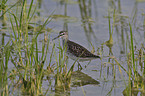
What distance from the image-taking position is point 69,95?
587 cm

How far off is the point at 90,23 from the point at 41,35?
2033 millimetres

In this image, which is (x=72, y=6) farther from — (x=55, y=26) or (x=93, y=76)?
(x=93, y=76)

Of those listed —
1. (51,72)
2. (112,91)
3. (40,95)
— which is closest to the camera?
(40,95)

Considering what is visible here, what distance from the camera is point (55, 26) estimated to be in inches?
412

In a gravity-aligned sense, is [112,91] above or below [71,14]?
A: below

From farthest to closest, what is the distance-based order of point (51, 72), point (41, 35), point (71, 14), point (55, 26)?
point (71, 14) < point (55, 26) < point (41, 35) < point (51, 72)

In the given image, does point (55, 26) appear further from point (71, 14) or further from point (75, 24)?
point (71, 14)

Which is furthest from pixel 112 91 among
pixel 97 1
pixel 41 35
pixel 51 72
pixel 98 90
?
pixel 97 1

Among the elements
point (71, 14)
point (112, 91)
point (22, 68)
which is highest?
point (71, 14)

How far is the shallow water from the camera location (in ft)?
21.0

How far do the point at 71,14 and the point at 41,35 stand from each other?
236 centimetres

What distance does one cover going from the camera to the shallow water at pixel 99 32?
6.39 meters

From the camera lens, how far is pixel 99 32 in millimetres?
10172

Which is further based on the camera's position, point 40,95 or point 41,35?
point 41,35
